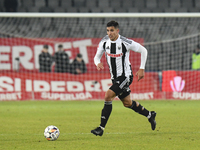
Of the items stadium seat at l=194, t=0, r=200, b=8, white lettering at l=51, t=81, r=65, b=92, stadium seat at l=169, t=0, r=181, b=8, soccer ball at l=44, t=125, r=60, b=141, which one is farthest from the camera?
stadium seat at l=194, t=0, r=200, b=8

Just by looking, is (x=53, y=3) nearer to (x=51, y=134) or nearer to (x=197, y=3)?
(x=197, y=3)

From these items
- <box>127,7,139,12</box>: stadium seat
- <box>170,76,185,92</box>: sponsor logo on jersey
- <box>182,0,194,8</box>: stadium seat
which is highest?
<box>182,0,194,8</box>: stadium seat

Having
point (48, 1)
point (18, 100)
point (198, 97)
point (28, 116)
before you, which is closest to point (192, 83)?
point (198, 97)

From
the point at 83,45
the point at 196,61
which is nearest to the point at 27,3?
the point at 83,45

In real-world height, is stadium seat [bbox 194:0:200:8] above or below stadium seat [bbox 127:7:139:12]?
above

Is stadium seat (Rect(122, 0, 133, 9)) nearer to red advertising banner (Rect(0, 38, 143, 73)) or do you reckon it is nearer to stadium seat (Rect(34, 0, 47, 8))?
stadium seat (Rect(34, 0, 47, 8))

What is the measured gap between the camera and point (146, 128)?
727 centimetres

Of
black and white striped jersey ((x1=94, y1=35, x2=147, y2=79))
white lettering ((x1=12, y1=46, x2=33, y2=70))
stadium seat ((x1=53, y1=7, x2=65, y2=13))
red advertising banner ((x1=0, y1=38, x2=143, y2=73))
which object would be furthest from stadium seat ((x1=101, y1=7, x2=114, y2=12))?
black and white striped jersey ((x1=94, y1=35, x2=147, y2=79))

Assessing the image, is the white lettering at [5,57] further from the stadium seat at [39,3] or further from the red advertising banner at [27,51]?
the stadium seat at [39,3]

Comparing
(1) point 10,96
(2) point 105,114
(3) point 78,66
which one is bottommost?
(1) point 10,96

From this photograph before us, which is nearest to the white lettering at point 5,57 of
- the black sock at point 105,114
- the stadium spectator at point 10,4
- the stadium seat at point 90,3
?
the stadium spectator at point 10,4

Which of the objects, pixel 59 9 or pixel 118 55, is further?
pixel 59 9

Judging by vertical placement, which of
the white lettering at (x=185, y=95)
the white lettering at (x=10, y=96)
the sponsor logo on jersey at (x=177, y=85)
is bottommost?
the white lettering at (x=185, y=95)

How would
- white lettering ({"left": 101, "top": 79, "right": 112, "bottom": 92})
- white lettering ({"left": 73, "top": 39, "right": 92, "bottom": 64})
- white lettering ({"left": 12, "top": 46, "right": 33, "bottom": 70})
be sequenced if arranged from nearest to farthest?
white lettering ({"left": 101, "top": 79, "right": 112, "bottom": 92}), white lettering ({"left": 12, "top": 46, "right": 33, "bottom": 70}), white lettering ({"left": 73, "top": 39, "right": 92, "bottom": 64})
